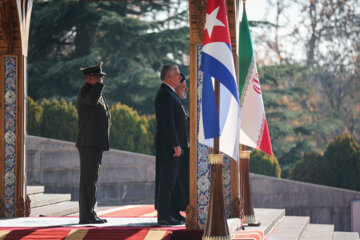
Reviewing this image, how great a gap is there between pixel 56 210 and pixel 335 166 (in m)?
7.69

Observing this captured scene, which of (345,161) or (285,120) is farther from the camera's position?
(285,120)

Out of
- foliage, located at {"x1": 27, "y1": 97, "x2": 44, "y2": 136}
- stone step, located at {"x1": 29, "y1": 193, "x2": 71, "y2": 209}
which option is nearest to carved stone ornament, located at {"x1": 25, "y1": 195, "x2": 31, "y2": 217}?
stone step, located at {"x1": 29, "y1": 193, "x2": 71, "y2": 209}

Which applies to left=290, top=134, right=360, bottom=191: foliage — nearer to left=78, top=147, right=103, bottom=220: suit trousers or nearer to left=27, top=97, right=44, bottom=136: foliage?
left=27, top=97, right=44, bottom=136: foliage

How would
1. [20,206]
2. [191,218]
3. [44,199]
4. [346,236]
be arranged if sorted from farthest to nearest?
1. [44,199]
2. [346,236]
3. [20,206]
4. [191,218]

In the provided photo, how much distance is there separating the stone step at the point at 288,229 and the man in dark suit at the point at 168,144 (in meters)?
1.56

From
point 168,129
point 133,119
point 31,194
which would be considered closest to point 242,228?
point 168,129

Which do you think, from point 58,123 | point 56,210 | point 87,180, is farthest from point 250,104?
point 58,123

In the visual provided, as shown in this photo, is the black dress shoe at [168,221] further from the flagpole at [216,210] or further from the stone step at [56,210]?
the stone step at [56,210]

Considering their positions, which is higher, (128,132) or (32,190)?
(128,132)

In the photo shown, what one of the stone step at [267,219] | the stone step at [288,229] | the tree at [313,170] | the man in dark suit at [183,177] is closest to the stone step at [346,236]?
the stone step at [288,229]

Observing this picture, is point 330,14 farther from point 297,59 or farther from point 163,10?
point 163,10

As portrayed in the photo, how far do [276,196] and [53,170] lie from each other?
16.6 ft

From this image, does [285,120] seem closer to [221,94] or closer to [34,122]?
[34,122]

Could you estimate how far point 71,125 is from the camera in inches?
647
